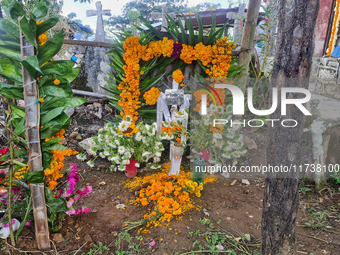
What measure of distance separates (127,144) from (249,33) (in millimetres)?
2311

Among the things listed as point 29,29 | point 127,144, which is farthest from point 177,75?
point 29,29

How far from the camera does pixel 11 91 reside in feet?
5.66

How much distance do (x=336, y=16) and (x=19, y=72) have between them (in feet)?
26.9

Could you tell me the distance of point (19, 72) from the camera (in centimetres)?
172

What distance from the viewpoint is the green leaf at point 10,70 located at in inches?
66.1

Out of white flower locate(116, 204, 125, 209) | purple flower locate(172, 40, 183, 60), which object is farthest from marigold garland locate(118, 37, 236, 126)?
white flower locate(116, 204, 125, 209)

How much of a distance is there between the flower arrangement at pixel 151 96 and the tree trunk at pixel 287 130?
2.12 metres

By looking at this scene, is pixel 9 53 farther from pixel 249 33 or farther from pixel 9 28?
pixel 249 33

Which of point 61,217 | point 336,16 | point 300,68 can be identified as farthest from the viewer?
point 336,16

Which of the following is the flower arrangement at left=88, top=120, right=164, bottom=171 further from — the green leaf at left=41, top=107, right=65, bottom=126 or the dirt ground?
the green leaf at left=41, top=107, right=65, bottom=126

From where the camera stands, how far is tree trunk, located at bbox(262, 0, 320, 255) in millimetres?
1341

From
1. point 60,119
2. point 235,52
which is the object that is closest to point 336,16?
point 235,52

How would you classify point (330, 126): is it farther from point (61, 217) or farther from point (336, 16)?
point (336, 16)

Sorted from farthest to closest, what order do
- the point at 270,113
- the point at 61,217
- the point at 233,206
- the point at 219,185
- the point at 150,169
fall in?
the point at 150,169 < the point at 219,185 < the point at 233,206 < the point at 61,217 < the point at 270,113
